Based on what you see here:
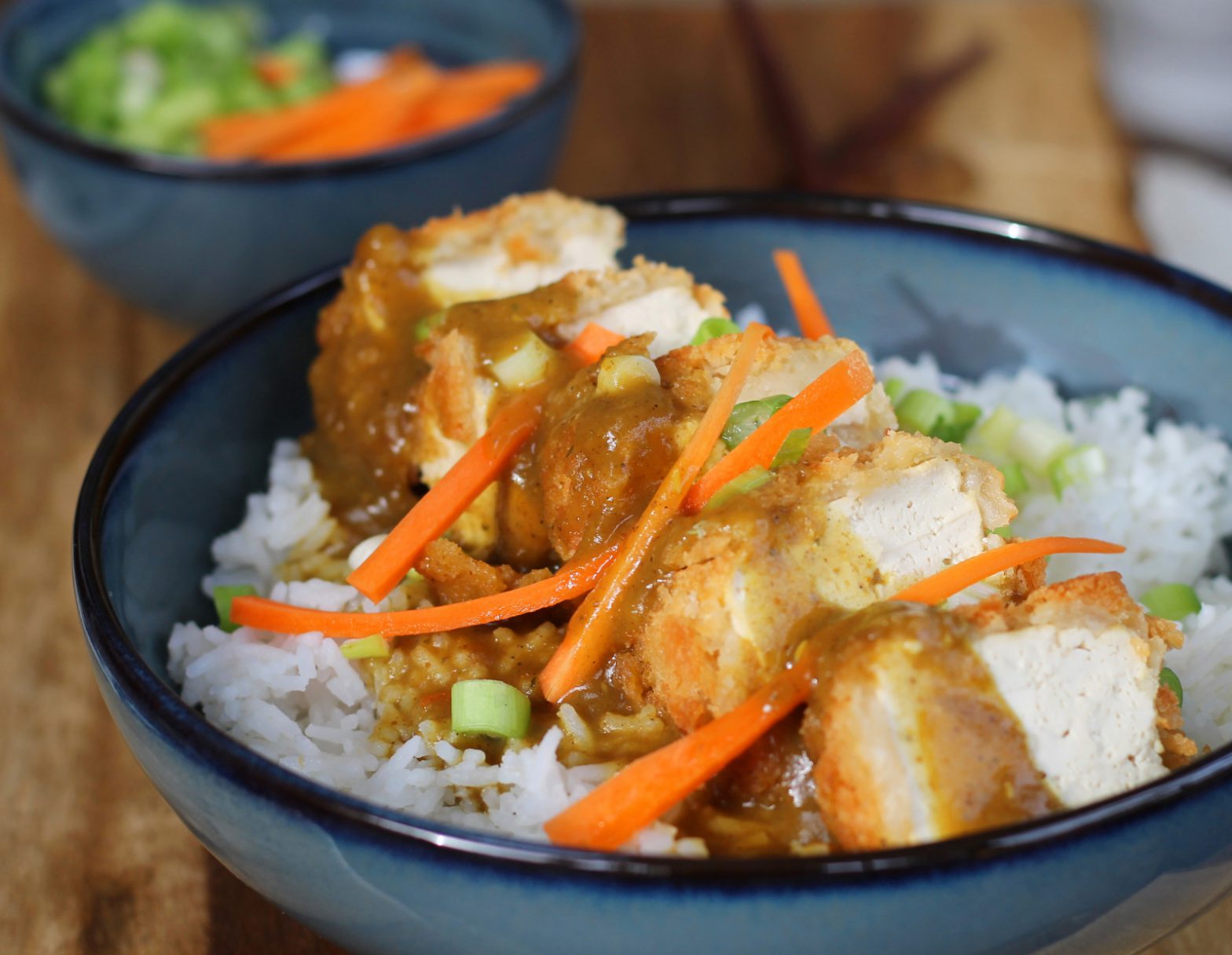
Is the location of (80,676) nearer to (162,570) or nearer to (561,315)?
(162,570)

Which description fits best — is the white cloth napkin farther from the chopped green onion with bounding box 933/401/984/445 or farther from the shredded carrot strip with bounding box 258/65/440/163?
the shredded carrot strip with bounding box 258/65/440/163

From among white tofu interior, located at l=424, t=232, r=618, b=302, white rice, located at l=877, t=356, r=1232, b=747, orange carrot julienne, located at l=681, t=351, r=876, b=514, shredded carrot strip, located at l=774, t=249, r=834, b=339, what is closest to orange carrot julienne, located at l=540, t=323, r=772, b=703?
orange carrot julienne, located at l=681, t=351, r=876, b=514

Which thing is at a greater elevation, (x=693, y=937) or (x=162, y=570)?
(x=693, y=937)

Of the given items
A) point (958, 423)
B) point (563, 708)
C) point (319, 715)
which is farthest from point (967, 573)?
point (319, 715)

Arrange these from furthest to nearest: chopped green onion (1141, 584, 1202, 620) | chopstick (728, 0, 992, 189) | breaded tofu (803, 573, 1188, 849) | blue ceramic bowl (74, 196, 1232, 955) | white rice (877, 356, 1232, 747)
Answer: chopstick (728, 0, 992, 189), white rice (877, 356, 1232, 747), chopped green onion (1141, 584, 1202, 620), breaded tofu (803, 573, 1188, 849), blue ceramic bowl (74, 196, 1232, 955)

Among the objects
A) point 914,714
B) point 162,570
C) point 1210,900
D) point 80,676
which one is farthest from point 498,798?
point 80,676
